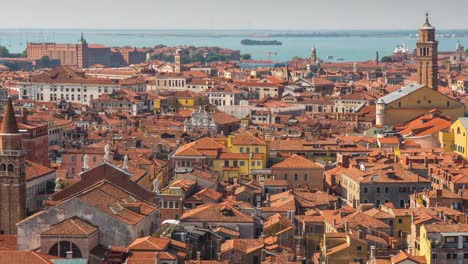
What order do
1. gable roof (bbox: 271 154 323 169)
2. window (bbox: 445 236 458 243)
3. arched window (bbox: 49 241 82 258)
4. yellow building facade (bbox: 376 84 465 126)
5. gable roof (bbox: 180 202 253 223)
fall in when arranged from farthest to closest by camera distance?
yellow building facade (bbox: 376 84 465 126)
gable roof (bbox: 271 154 323 169)
gable roof (bbox: 180 202 253 223)
window (bbox: 445 236 458 243)
arched window (bbox: 49 241 82 258)

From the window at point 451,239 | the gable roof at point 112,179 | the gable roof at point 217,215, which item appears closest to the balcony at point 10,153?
the gable roof at point 112,179

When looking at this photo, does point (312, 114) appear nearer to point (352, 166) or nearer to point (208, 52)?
point (352, 166)

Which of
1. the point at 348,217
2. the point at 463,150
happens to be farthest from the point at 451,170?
the point at 348,217

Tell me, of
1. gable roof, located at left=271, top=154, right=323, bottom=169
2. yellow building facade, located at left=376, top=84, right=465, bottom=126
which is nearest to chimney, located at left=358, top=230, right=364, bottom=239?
gable roof, located at left=271, top=154, right=323, bottom=169

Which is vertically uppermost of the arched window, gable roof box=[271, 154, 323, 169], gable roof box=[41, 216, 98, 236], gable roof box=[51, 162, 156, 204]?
gable roof box=[51, 162, 156, 204]

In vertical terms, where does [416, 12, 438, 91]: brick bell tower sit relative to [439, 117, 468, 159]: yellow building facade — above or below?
above

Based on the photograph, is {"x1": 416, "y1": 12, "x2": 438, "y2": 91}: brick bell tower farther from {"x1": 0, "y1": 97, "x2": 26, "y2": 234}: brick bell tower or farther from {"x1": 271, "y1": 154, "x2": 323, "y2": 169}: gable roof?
{"x1": 0, "y1": 97, "x2": 26, "y2": 234}: brick bell tower

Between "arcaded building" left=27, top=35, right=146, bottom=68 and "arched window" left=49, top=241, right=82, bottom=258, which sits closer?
"arched window" left=49, top=241, right=82, bottom=258

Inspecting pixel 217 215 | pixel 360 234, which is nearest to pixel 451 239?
pixel 360 234
